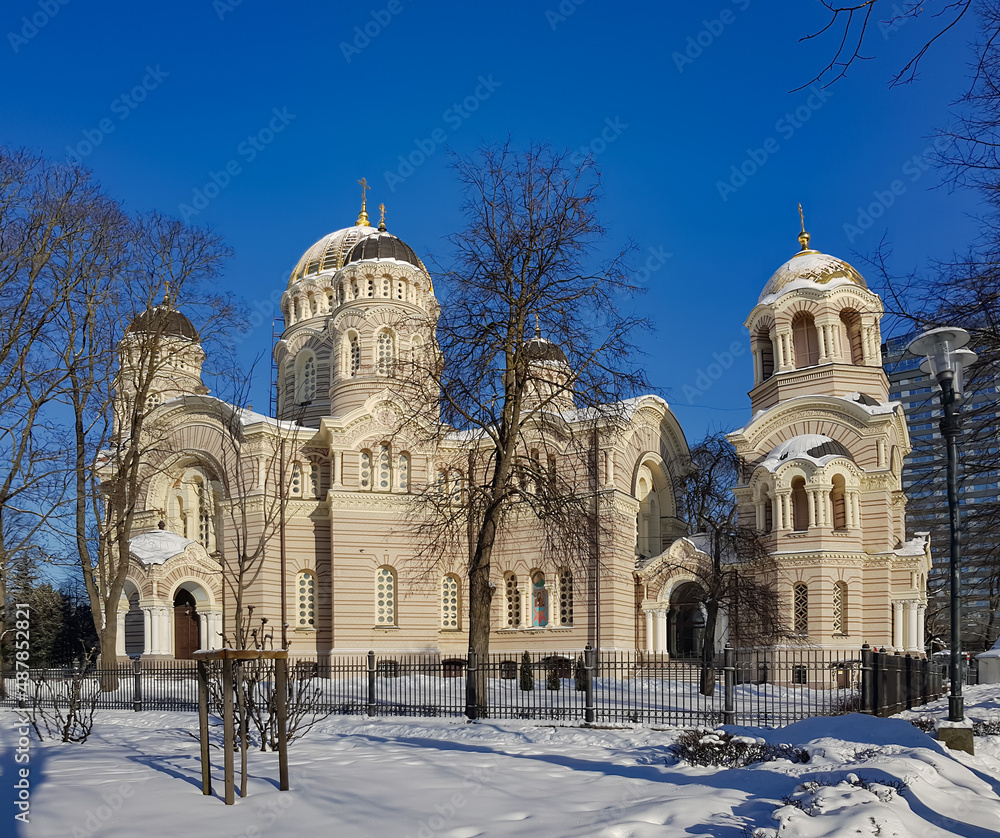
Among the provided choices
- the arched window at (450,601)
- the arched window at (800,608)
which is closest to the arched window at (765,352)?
the arched window at (800,608)

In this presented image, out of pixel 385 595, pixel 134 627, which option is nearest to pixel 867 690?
pixel 385 595

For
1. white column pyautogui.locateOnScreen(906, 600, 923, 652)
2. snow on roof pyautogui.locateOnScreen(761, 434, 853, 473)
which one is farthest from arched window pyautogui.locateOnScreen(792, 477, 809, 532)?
white column pyautogui.locateOnScreen(906, 600, 923, 652)

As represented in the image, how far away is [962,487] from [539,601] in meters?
17.3

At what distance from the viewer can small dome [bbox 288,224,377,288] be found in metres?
41.0

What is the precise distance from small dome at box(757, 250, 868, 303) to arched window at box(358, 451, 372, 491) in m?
14.6

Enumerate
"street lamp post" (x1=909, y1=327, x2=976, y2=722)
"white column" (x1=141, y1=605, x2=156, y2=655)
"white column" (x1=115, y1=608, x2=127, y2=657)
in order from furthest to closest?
"white column" (x1=141, y1=605, x2=156, y2=655) → "white column" (x1=115, y1=608, x2=127, y2=657) → "street lamp post" (x1=909, y1=327, x2=976, y2=722)

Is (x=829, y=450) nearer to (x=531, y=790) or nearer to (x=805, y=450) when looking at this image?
(x=805, y=450)

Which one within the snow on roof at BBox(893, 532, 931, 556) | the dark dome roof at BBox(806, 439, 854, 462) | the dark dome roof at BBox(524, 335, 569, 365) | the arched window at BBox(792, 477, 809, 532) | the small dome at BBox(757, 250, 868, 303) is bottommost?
the snow on roof at BBox(893, 532, 931, 556)

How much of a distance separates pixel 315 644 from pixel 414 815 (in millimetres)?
24185

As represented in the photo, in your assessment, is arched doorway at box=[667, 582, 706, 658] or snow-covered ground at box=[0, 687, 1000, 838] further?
arched doorway at box=[667, 582, 706, 658]

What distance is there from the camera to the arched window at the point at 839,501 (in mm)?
30172

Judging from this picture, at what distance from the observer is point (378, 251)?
36.8 metres

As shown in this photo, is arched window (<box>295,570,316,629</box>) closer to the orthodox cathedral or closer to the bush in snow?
the orthodox cathedral

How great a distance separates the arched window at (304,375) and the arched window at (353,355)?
13.5ft
